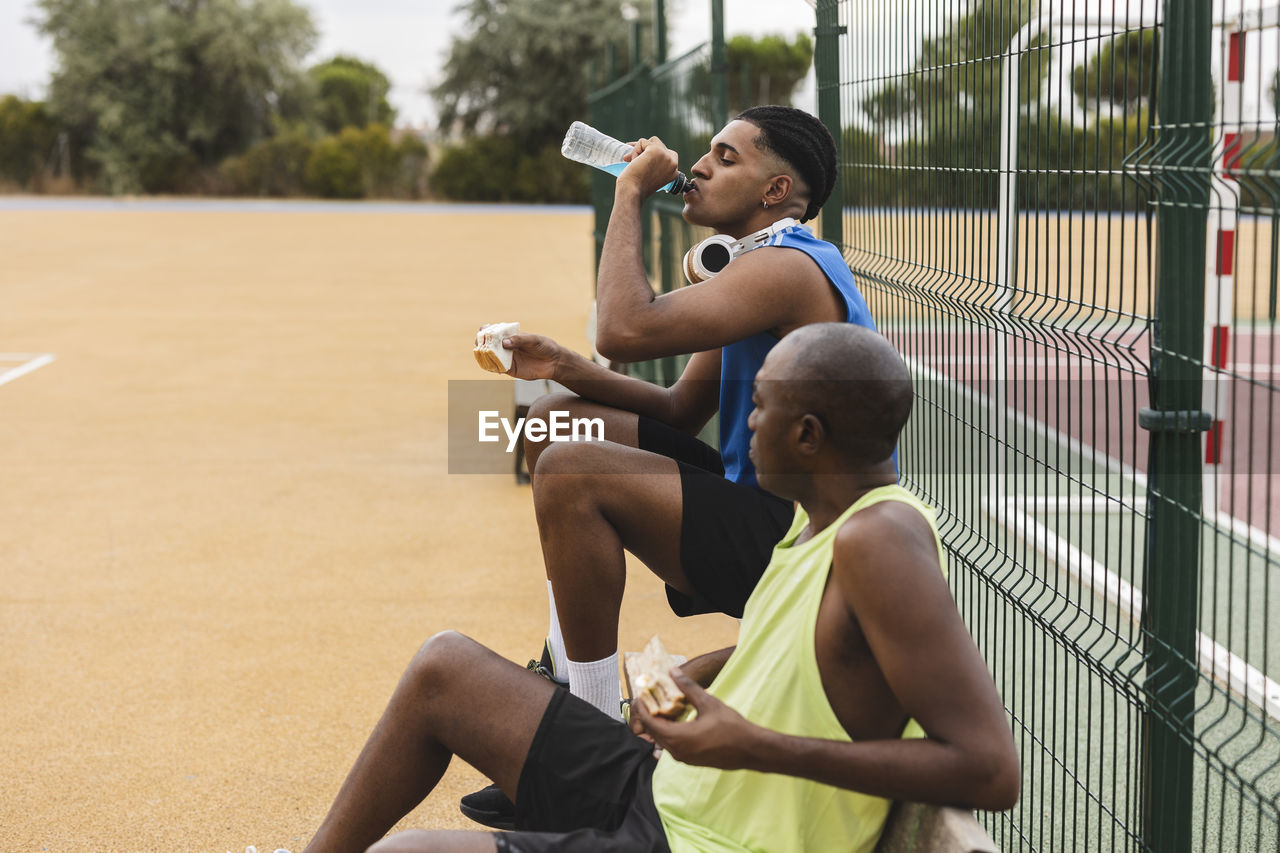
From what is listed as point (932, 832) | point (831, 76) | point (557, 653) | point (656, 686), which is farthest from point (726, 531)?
point (831, 76)

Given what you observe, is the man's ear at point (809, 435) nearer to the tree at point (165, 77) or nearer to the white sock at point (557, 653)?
the white sock at point (557, 653)

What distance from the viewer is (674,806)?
1984 mm

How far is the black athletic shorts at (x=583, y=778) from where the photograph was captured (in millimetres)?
2061

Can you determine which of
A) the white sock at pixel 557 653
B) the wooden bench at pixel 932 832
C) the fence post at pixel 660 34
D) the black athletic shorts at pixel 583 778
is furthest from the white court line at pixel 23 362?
the wooden bench at pixel 932 832

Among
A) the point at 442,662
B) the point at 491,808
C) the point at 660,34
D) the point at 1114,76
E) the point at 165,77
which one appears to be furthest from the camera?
the point at 165,77

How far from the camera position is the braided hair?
301 cm

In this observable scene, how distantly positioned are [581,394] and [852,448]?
149 cm

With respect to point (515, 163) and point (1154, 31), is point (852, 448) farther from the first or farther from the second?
point (515, 163)

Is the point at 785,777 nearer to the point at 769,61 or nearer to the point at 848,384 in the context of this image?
the point at 848,384

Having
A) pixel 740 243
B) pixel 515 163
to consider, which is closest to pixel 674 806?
pixel 740 243

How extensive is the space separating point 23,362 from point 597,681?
30.7 ft

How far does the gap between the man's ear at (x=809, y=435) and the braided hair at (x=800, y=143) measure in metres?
1.31

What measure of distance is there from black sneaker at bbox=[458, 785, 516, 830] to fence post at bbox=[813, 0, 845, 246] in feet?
6.92

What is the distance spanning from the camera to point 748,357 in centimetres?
295
